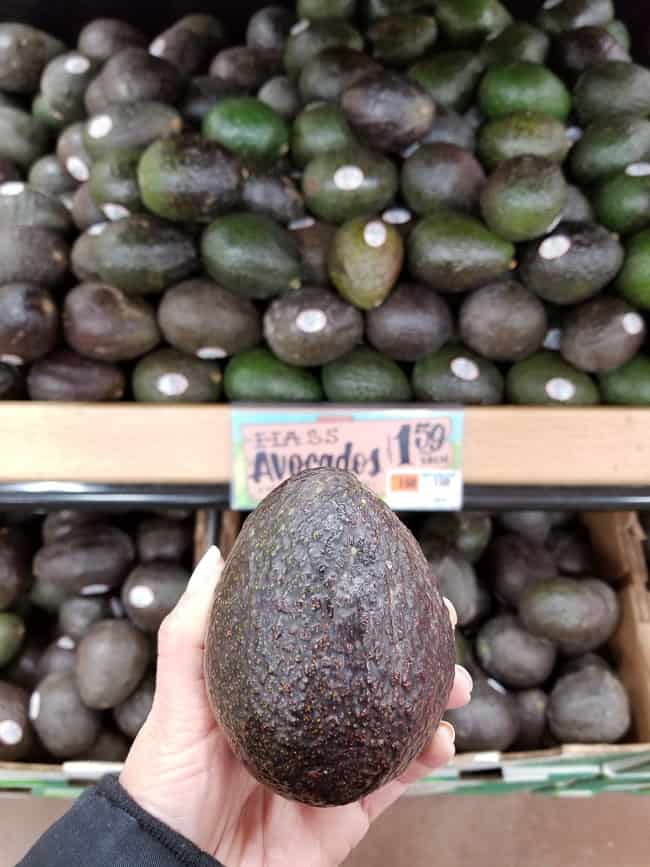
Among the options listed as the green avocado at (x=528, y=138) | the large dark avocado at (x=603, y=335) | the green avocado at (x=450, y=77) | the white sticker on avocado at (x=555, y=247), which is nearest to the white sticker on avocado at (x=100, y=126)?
the green avocado at (x=450, y=77)

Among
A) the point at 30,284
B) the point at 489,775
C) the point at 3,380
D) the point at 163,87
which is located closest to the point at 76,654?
the point at 3,380

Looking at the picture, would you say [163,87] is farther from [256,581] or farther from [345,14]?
[256,581]

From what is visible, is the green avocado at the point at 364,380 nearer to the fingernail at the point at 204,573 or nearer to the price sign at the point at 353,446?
the price sign at the point at 353,446

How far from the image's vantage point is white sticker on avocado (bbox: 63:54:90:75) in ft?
4.49

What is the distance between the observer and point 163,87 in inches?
49.2

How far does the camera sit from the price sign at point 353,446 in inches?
38.3

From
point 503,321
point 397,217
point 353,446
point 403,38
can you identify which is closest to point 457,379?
point 503,321

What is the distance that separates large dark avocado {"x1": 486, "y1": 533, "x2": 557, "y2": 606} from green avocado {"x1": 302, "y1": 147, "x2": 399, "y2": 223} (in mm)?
718

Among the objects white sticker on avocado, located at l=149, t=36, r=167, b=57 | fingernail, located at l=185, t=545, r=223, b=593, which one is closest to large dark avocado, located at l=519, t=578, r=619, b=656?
fingernail, located at l=185, t=545, r=223, b=593

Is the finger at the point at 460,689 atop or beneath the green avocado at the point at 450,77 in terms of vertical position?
beneath

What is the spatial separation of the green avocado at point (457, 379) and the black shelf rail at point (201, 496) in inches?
6.7

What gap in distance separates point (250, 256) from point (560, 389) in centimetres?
58

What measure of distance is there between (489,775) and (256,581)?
34.1 inches

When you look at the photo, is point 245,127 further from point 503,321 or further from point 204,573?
point 204,573
